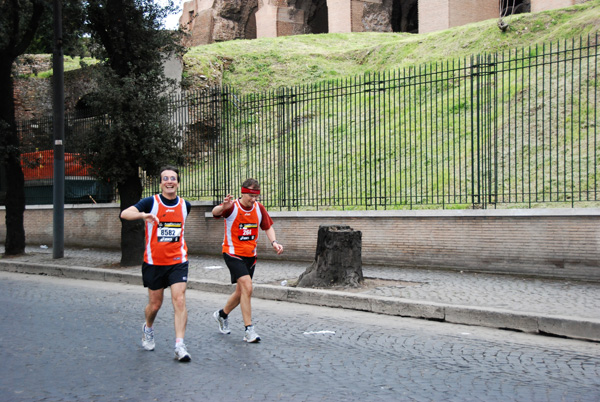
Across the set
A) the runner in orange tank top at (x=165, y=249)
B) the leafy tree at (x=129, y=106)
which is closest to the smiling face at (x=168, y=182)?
the runner in orange tank top at (x=165, y=249)

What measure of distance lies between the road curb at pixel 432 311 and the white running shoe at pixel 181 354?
11.3 ft

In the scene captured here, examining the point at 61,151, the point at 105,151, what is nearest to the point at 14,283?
→ the point at 105,151

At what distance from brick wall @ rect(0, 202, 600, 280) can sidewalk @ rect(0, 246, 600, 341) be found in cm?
29

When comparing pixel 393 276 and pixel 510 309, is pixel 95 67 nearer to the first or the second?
pixel 393 276

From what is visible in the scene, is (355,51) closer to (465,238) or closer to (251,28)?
(465,238)

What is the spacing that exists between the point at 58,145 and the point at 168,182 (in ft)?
32.6

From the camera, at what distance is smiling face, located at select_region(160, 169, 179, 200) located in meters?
5.73

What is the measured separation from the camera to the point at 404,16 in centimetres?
4159

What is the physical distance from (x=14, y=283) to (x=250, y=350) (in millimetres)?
7557

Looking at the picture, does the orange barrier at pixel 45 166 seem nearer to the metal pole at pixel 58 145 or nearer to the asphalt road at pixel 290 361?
the metal pole at pixel 58 145

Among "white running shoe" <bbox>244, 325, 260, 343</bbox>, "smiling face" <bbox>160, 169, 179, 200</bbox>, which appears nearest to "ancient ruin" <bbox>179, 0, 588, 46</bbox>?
"white running shoe" <bbox>244, 325, 260, 343</bbox>

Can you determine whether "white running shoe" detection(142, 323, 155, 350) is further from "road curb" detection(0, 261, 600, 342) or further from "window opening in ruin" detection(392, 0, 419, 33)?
"window opening in ruin" detection(392, 0, 419, 33)

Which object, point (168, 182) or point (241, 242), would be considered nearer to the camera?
point (168, 182)

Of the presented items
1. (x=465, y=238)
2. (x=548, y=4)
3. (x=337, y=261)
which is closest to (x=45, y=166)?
(x=337, y=261)
